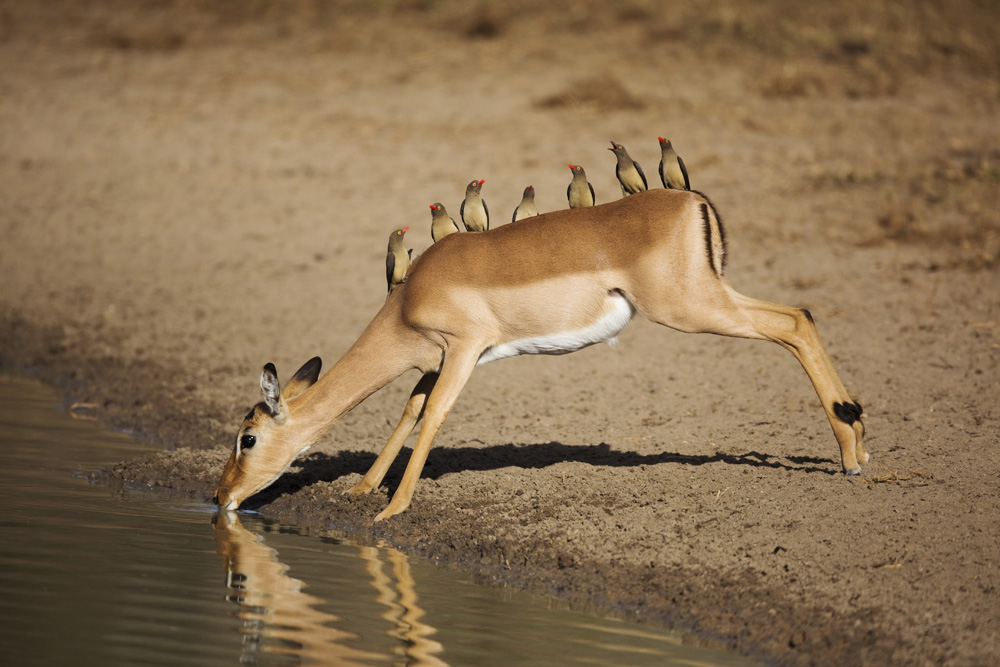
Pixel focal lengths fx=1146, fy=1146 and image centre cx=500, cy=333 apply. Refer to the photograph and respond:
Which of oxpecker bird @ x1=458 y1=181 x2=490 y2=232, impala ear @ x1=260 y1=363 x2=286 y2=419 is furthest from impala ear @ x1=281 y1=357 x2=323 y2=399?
oxpecker bird @ x1=458 y1=181 x2=490 y2=232

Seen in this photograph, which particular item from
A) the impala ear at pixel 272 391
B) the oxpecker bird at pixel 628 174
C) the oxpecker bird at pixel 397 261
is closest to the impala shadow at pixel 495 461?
the impala ear at pixel 272 391

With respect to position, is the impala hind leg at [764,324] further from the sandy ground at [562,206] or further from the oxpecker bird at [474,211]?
the oxpecker bird at [474,211]

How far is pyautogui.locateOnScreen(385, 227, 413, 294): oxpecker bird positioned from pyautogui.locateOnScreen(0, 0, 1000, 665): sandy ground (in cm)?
142

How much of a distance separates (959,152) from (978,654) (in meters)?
12.5

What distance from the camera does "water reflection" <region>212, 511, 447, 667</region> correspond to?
5152mm

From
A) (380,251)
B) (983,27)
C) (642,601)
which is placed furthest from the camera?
(983,27)

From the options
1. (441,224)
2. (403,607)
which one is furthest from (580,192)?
(403,607)

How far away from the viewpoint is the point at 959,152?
16047mm

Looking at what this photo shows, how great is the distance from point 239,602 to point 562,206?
10143 millimetres

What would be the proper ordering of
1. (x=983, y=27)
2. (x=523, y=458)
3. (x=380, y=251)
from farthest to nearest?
(x=983, y=27) < (x=380, y=251) < (x=523, y=458)

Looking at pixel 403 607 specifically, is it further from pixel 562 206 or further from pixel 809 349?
pixel 562 206

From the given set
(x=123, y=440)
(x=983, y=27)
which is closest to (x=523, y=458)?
(x=123, y=440)

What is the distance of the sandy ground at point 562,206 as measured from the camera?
639cm

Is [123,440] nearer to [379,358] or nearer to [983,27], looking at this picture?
[379,358]
